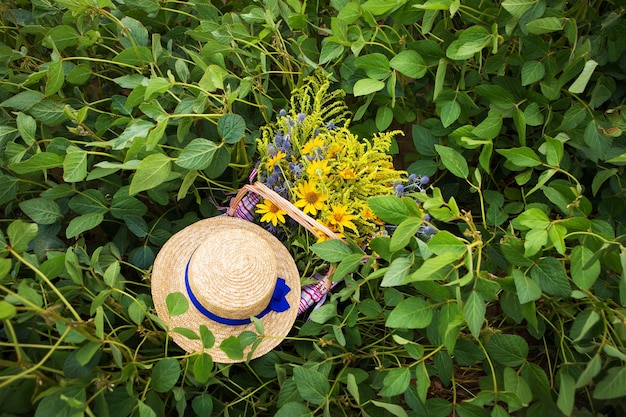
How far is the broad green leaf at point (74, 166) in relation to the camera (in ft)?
3.13

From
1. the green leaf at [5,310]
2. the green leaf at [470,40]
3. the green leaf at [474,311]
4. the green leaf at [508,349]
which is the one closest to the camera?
the green leaf at [5,310]

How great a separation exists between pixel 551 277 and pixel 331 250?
1.27 ft

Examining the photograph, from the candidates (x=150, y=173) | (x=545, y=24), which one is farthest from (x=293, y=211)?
(x=545, y=24)

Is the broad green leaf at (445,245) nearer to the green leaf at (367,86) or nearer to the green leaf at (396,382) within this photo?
the green leaf at (396,382)

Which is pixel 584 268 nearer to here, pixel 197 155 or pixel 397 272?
pixel 397 272

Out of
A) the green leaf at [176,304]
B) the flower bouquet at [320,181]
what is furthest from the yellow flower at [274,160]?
the green leaf at [176,304]

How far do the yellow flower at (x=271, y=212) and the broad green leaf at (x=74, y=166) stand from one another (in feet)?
1.14

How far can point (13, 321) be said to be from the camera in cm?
83

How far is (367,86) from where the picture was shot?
1064 millimetres

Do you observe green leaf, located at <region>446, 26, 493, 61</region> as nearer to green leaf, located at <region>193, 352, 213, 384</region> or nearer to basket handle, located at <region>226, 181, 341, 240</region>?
basket handle, located at <region>226, 181, 341, 240</region>

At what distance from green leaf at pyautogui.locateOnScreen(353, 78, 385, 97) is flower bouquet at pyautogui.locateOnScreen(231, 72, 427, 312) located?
0.06 m

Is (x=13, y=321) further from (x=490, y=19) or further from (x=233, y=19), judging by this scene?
(x=490, y=19)

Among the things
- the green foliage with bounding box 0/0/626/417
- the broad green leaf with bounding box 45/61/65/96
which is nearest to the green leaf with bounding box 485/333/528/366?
the green foliage with bounding box 0/0/626/417

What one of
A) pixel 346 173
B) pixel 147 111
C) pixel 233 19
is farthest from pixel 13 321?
pixel 233 19
